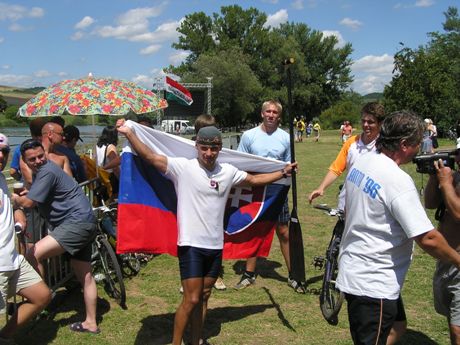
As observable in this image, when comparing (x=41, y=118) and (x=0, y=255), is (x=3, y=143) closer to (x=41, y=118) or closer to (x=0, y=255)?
(x=0, y=255)

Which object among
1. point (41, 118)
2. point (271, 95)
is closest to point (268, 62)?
point (271, 95)

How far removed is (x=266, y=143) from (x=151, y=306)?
7.42 ft

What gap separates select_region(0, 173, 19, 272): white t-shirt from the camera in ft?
11.1

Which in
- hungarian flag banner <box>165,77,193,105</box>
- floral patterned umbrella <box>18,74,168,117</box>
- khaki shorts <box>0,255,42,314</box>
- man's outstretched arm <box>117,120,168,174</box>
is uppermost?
hungarian flag banner <box>165,77,193,105</box>

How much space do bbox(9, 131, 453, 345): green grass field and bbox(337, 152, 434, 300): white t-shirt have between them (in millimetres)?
1997

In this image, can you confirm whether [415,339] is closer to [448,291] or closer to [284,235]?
[448,291]

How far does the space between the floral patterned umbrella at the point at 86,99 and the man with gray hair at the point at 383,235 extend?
3945 millimetres

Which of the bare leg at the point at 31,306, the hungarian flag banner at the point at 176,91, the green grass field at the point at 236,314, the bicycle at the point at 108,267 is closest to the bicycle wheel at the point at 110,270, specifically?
the bicycle at the point at 108,267

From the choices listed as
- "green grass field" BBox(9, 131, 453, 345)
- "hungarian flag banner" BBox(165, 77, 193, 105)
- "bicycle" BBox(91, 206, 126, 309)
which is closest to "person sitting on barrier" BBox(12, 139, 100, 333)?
"green grass field" BBox(9, 131, 453, 345)

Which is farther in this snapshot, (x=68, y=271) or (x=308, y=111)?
(x=308, y=111)

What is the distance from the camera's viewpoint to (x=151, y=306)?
5.34 metres

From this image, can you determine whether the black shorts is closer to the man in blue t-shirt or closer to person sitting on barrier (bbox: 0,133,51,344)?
person sitting on barrier (bbox: 0,133,51,344)

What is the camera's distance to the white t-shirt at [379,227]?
2.52 m

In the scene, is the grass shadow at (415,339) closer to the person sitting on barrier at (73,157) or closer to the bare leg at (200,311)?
the bare leg at (200,311)
